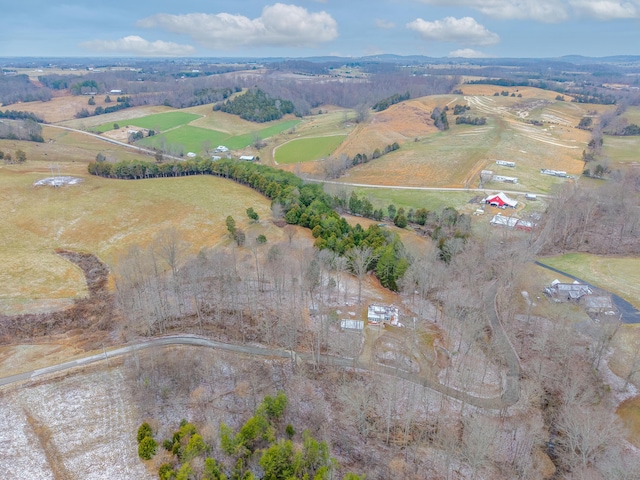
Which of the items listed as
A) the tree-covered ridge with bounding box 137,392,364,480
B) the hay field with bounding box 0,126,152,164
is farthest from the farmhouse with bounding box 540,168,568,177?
the hay field with bounding box 0,126,152,164

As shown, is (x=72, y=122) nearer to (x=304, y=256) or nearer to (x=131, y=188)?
(x=131, y=188)

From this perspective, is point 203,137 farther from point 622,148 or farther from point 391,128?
point 622,148

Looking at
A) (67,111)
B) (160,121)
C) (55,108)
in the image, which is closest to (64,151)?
(160,121)

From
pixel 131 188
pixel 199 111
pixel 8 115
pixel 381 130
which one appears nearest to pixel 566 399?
pixel 131 188

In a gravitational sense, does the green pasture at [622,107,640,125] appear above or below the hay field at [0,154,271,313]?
above

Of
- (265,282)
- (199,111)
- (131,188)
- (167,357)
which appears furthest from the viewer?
(199,111)

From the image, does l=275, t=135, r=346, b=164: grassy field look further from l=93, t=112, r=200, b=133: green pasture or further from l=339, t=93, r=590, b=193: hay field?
l=93, t=112, r=200, b=133: green pasture
